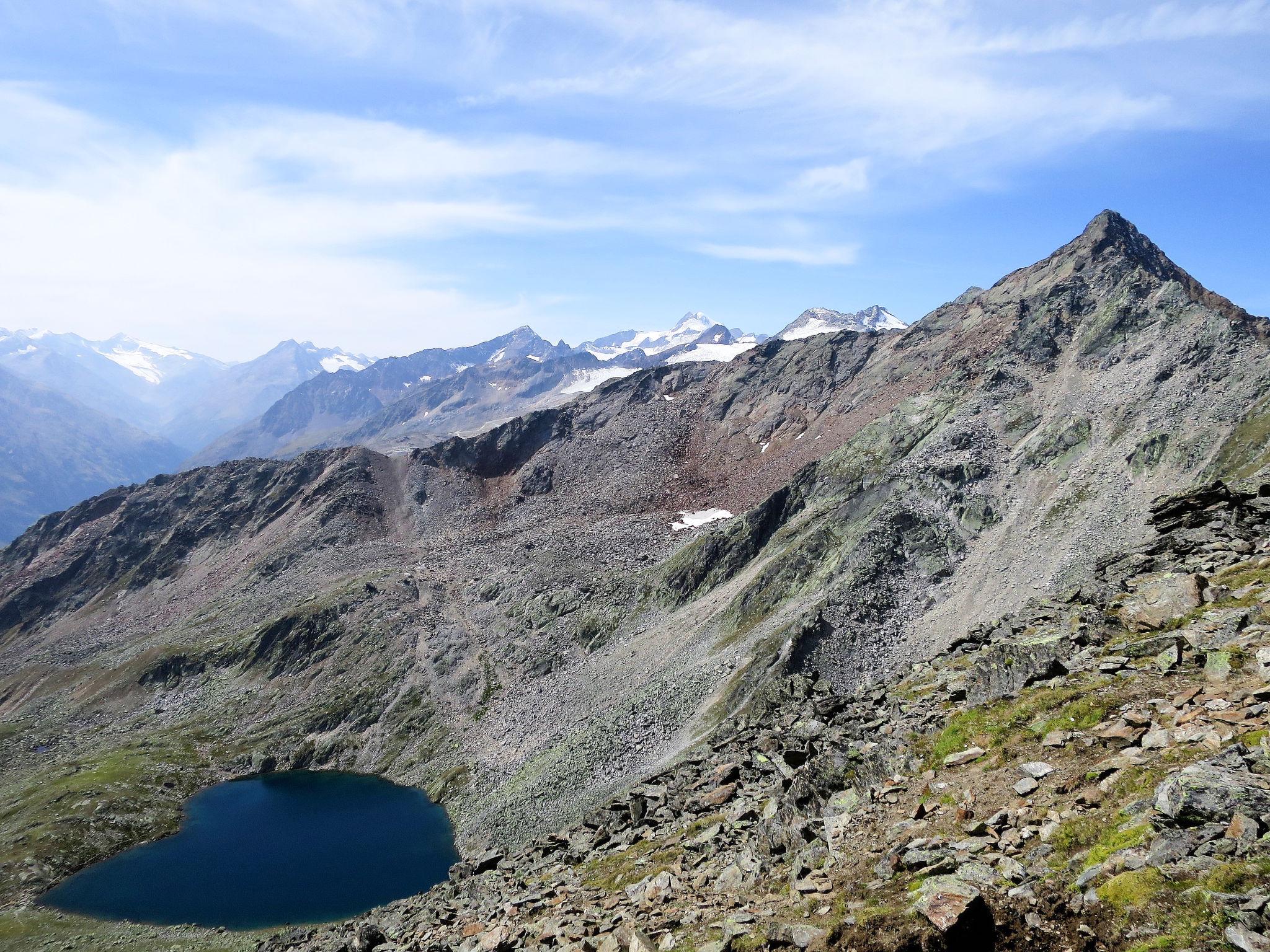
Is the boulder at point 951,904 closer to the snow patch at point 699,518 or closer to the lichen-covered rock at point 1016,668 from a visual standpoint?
the lichen-covered rock at point 1016,668

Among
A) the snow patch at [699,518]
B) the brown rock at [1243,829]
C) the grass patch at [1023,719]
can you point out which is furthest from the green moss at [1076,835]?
the snow patch at [699,518]

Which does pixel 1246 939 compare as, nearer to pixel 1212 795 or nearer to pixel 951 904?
pixel 1212 795

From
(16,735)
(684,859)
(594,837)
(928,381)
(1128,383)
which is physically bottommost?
(16,735)

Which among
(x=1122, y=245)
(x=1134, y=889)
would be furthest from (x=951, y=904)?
(x=1122, y=245)

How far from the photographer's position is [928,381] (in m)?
120

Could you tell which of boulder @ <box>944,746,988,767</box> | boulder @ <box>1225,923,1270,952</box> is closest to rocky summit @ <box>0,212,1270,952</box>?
boulder @ <box>1225,923,1270,952</box>

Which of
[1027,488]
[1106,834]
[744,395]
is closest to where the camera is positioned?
[1106,834]

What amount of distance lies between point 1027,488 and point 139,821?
110 m

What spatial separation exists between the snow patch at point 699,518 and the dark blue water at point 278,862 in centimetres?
5936

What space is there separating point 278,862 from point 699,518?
257ft

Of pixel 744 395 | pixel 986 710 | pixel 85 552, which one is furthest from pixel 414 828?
pixel 85 552

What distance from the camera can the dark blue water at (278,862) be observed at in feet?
199

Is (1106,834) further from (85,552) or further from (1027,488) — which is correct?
(85,552)

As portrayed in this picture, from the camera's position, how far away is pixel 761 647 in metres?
66.1
